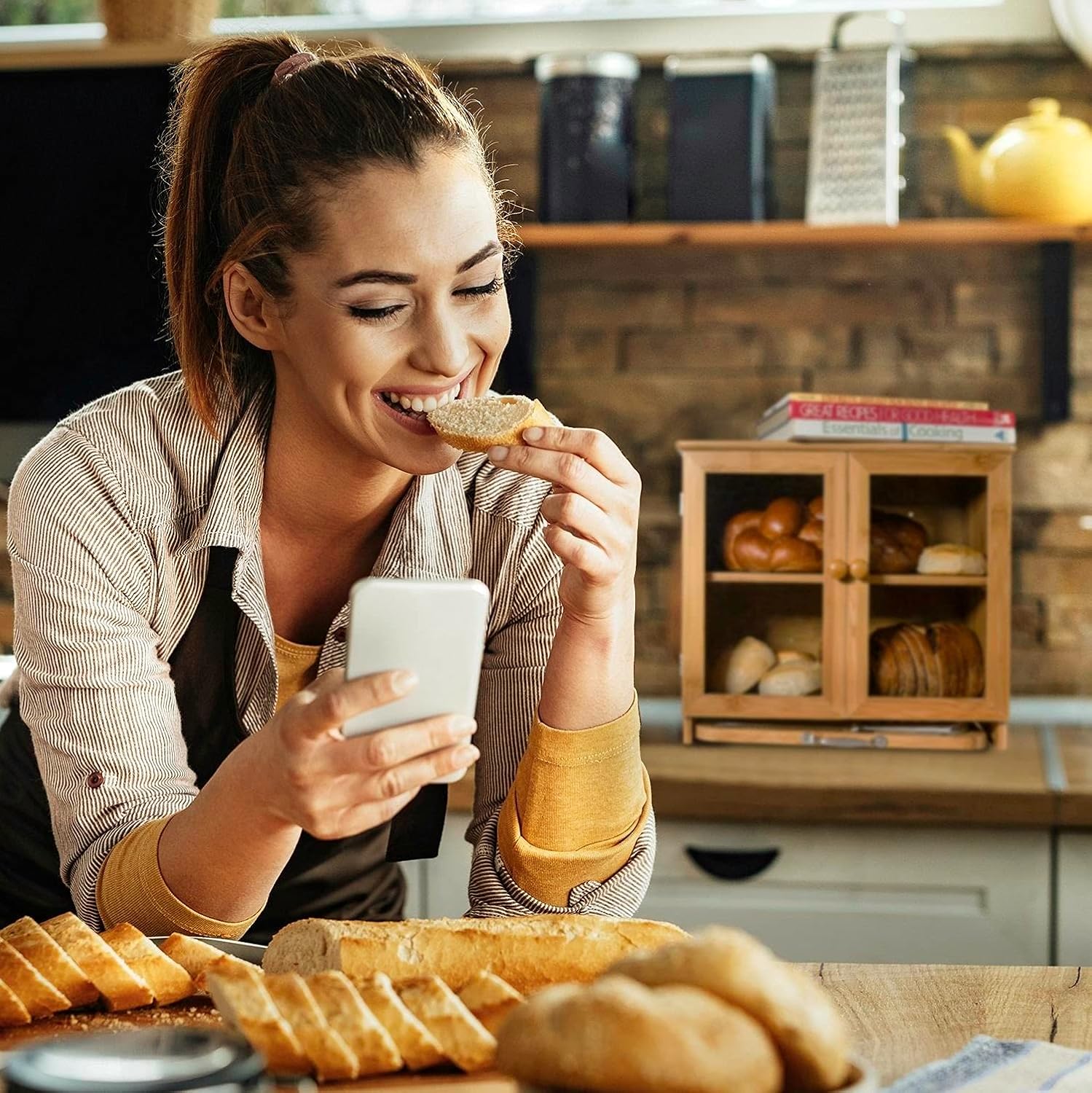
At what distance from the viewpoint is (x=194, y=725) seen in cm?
152

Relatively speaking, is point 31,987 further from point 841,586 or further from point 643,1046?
point 841,586

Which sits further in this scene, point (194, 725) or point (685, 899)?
point (685, 899)

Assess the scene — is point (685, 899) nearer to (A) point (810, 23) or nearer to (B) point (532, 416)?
(B) point (532, 416)

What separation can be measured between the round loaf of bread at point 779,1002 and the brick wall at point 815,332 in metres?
2.03

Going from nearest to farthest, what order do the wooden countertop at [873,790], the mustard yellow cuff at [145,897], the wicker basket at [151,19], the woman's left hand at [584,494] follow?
the mustard yellow cuff at [145,897]
the woman's left hand at [584,494]
the wooden countertop at [873,790]
the wicker basket at [151,19]

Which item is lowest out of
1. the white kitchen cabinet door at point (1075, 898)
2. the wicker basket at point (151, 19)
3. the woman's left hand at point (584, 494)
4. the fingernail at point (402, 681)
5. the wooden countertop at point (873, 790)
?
the white kitchen cabinet door at point (1075, 898)

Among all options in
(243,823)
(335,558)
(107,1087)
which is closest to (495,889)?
(243,823)

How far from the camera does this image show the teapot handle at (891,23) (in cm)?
272

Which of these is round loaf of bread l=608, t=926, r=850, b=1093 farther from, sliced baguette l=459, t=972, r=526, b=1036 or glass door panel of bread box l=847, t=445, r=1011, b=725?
glass door panel of bread box l=847, t=445, r=1011, b=725

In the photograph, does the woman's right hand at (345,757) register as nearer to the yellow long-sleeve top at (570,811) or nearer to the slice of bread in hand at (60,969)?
the slice of bread in hand at (60,969)

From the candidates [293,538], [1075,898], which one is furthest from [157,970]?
[1075,898]

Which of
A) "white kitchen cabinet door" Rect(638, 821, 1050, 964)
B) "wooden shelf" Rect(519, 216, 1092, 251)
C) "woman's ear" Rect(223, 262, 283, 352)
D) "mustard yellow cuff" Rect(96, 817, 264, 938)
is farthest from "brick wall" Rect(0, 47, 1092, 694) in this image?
"mustard yellow cuff" Rect(96, 817, 264, 938)

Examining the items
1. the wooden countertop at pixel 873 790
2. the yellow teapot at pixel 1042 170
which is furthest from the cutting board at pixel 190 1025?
the yellow teapot at pixel 1042 170

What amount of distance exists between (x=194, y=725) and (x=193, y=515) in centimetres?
23
